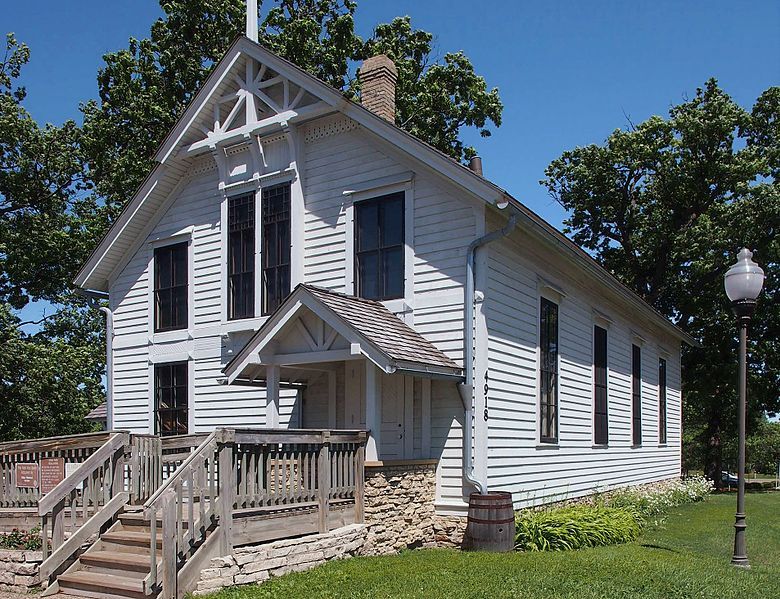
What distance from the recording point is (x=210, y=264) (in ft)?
49.5

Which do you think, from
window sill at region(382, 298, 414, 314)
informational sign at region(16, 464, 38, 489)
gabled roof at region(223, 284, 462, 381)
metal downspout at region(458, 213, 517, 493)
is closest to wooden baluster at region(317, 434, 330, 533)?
gabled roof at region(223, 284, 462, 381)

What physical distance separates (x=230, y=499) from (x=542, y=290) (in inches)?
286

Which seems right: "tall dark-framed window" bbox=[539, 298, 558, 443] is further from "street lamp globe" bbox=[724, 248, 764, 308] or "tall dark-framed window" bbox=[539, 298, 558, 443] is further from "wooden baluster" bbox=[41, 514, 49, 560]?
"wooden baluster" bbox=[41, 514, 49, 560]

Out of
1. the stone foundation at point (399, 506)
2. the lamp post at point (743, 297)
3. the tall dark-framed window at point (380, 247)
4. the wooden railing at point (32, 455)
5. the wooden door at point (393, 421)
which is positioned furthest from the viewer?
the tall dark-framed window at point (380, 247)

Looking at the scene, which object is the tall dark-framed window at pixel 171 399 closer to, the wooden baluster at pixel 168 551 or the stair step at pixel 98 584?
the stair step at pixel 98 584

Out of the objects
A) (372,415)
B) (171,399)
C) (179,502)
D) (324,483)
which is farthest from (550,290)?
(179,502)

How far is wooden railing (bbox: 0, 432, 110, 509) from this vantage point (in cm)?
1098

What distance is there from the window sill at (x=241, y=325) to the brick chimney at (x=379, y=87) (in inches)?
166

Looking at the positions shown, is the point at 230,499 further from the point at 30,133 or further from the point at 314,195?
the point at 30,133

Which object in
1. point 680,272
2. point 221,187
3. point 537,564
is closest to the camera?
point 537,564

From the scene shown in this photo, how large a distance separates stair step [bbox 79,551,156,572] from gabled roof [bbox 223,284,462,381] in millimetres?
3265

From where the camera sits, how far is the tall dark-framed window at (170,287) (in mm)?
15617

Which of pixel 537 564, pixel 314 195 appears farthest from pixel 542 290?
pixel 537 564

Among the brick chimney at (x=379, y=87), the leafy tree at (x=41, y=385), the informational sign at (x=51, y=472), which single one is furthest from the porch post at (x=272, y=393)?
the leafy tree at (x=41, y=385)
